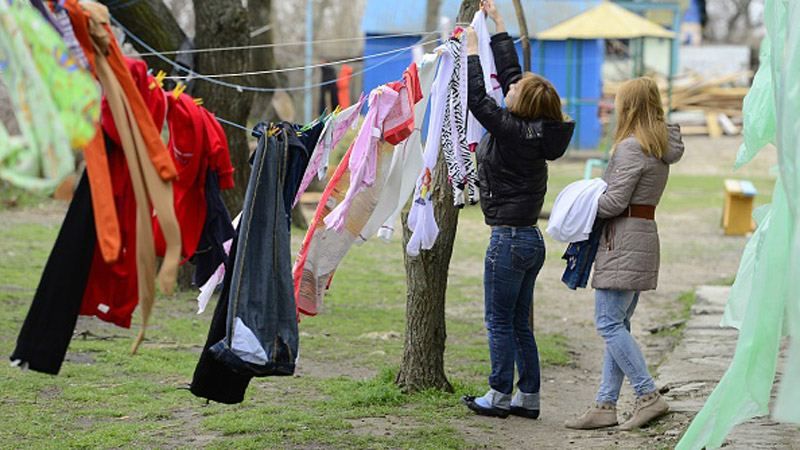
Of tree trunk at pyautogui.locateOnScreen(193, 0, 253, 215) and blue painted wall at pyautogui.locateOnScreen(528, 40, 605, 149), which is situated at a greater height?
tree trunk at pyautogui.locateOnScreen(193, 0, 253, 215)

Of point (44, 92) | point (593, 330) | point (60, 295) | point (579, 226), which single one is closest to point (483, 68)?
point (579, 226)

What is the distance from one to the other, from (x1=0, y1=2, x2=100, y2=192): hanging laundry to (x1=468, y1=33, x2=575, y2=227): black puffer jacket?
2.60 metres

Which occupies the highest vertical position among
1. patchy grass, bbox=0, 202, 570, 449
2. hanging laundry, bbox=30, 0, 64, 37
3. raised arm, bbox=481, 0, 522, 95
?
hanging laundry, bbox=30, 0, 64, 37

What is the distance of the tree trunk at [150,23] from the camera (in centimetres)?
1021

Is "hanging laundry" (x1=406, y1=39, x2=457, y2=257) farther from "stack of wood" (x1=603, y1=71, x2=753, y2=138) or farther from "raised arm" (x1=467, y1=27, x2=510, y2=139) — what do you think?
"stack of wood" (x1=603, y1=71, x2=753, y2=138)

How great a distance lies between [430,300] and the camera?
7.02 m

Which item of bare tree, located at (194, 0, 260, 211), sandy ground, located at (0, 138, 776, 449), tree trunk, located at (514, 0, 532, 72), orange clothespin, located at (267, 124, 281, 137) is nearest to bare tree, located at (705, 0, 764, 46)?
sandy ground, located at (0, 138, 776, 449)

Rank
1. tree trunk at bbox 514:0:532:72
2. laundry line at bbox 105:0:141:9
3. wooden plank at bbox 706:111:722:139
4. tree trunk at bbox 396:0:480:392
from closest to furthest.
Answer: tree trunk at bbox 396:0:480:392 < tree trunk at bbox 514:0:532:72 < laundry line at bbox 105:0:141:9 < wooden plank at bbox 706:111:722:139

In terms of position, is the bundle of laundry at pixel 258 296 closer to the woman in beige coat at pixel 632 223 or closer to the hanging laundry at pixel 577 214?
the hanging laundry at pixel 577 214

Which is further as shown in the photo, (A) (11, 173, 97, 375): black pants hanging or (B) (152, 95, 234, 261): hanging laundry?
(B) (152, 95, 234, 261): hanging laundry

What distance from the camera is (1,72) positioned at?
13.0ft

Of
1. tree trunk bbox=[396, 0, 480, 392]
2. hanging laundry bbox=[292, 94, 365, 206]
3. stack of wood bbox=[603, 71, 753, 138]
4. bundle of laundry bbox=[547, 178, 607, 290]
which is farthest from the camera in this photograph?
stack of wood bbox=[603, 71, 753, 138]

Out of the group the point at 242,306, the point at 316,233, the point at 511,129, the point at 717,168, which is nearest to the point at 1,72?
the point at 242,306

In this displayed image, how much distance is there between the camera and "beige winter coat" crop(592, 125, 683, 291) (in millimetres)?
6211
